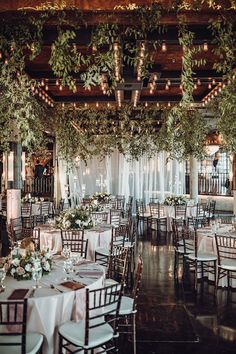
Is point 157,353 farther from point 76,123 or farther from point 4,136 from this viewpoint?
point 76,123

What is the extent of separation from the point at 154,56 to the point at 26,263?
4469 mm

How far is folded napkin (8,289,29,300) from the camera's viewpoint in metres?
3.41

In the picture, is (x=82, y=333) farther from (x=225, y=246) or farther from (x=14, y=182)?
(x=14, y=182)


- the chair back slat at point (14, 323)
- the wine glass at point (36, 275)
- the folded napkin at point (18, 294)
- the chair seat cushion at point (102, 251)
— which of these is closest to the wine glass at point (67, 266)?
the wine glass at point (36, 275)

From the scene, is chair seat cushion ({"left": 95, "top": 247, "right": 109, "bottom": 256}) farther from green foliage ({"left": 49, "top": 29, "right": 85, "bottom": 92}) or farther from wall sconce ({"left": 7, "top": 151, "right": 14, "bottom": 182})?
wall sconce ({"left": 7, "top": 151, "right": 14, "bottom": 182})

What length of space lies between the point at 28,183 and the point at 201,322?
57.0ft

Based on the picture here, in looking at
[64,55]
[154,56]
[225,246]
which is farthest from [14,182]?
[64,55]

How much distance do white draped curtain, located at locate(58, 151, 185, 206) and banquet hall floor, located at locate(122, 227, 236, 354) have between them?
393 inches

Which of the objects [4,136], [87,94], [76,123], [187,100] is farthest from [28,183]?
[187,100]

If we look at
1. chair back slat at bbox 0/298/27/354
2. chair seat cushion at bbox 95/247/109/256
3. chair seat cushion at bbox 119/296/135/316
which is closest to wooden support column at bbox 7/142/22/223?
chair seat cushion at bbox 95/247/109/256

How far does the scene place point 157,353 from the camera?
4.05 metres

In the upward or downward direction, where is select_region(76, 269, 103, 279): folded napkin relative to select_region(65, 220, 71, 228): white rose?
downward

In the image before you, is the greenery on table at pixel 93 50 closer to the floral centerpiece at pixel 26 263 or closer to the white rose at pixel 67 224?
the floral centerpiece at pixel 26 263

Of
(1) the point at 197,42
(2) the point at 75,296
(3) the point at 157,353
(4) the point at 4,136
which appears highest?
(1) the point at 197,42
